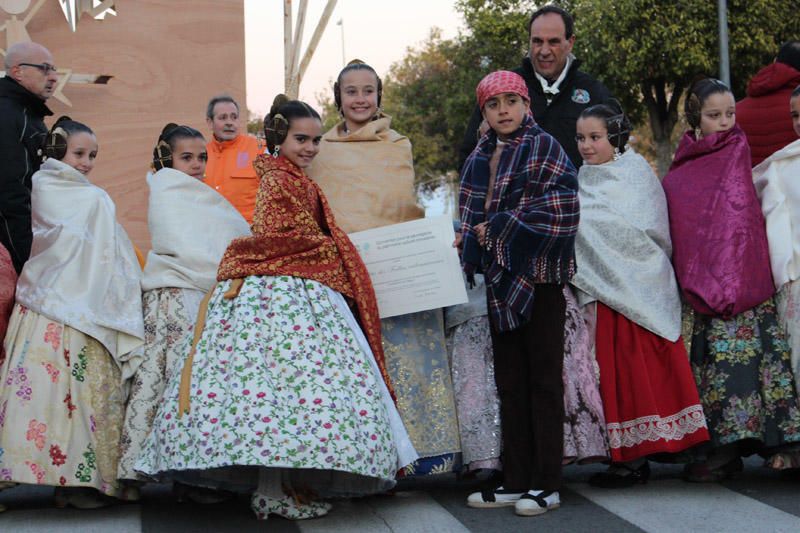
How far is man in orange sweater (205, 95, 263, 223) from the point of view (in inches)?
272

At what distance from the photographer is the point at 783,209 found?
556 centimetres

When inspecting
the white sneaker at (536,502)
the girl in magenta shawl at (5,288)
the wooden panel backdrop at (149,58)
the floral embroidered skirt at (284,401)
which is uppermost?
the wooden panel backdrop at (149,58)

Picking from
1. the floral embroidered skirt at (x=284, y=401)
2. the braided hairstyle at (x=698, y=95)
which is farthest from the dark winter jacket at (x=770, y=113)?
the floral embroidered skirt at (x=284, y=401)

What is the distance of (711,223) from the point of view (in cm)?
552

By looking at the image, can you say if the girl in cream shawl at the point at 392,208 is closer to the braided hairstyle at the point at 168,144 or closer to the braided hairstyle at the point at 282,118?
the braided hairstyle at the point at 282,118

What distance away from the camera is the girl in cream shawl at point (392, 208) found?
5.40 m

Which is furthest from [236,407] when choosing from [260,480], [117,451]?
[117,451]

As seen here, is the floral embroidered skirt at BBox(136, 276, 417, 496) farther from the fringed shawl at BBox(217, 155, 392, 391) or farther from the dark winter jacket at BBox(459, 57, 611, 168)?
the dark winter jacket at BBox(459, 57, 611, 168)

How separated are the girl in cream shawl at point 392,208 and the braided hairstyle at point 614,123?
94 centimetres

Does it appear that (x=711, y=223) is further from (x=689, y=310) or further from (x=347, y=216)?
(x=347, y=216)

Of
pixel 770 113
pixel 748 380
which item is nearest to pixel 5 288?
pixel 748 380

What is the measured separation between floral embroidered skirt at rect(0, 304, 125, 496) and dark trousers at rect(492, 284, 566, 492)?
176 centimetres

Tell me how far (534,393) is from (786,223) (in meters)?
1.52

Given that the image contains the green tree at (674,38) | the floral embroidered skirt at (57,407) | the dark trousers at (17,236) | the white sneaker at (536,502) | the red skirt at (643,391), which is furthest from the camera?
the green tree at (674,38)
